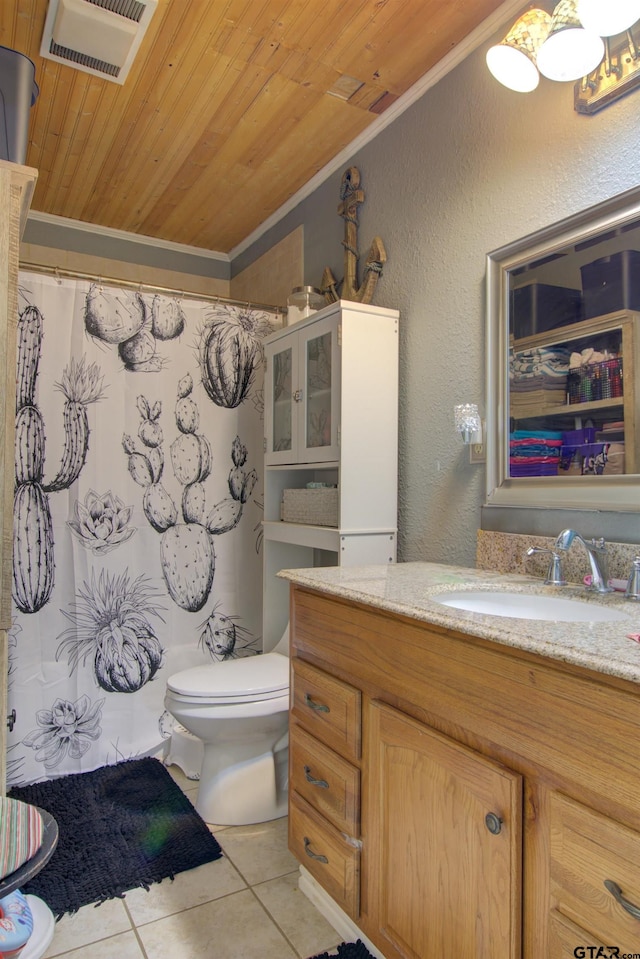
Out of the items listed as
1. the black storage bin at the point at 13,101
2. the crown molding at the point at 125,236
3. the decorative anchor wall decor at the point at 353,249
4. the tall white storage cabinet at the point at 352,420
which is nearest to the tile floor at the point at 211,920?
the tall white storage cabinet at the point at 352,420

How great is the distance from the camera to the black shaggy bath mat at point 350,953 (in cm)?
134

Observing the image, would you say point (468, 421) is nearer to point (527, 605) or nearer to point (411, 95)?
point (527, 605)

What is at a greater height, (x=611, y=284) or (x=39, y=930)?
(x=611, y=284)

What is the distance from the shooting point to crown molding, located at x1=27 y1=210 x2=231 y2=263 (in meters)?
2.99

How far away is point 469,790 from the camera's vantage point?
1012 millimetres

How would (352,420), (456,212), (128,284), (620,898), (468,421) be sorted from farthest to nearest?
1. (128,284)
2. (352,420)
3. (456,212)
4. (468,421)
5. (620,898)

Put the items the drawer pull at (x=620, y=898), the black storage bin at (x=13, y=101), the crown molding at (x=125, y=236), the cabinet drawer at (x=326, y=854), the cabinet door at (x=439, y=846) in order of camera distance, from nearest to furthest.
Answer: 1. the drawer pull at (x=620, y=898)
2. the cabinet door at (x=439, y=846)
3. the cabinet drawer at (x=326, y=854)
4. the black storage bin at (x=13, y=101)
5. the crown molding at (x=125, y=236)

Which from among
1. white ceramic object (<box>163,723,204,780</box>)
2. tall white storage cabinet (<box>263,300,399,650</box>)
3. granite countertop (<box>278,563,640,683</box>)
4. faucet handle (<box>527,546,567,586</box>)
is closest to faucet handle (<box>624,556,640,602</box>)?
granite countertop (<box>278,563,640,683</box>)

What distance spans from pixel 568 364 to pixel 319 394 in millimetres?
875

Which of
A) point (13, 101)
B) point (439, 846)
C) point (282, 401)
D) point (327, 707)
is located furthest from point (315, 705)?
point (13, 101)

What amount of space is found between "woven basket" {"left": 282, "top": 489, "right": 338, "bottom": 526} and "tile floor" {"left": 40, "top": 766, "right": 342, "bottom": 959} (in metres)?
1.03

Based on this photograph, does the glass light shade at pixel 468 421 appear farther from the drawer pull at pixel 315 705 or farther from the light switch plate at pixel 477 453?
the drawer pull at pixel 315 705

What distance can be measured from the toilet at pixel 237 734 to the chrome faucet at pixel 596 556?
1.00 metres

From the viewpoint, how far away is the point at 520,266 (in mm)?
1626
